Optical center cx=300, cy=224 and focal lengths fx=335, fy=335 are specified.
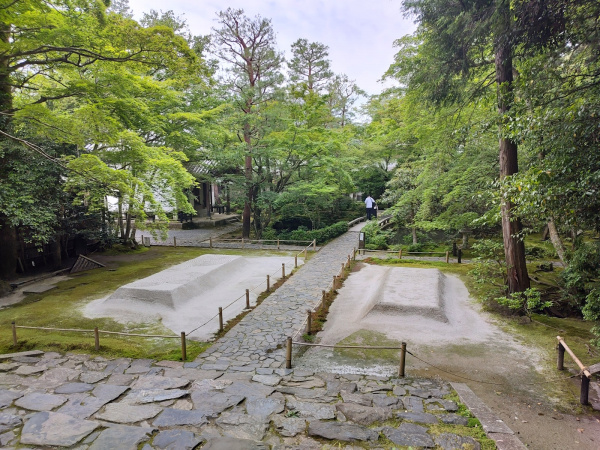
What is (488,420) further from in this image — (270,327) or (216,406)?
(270,327)

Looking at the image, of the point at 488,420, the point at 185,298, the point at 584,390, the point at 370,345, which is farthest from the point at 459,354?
the point at 185,298

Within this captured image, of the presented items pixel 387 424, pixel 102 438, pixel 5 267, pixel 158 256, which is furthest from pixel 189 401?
pixel 158 256

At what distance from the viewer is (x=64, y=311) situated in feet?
34.6

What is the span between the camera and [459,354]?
25.2 feet

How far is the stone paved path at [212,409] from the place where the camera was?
3.92 m

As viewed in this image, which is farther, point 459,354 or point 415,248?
point 415,248

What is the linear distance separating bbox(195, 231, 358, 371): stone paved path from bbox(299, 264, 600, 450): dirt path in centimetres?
86

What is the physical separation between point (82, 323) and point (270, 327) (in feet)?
17.8

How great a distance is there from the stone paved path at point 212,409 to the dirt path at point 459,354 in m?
0.92

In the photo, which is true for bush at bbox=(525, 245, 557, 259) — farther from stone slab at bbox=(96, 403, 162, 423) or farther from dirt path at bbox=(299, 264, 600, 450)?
stone slab at bbox=(96, 403, 162, 423)

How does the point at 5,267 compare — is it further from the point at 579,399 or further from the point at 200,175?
the point at 579,399

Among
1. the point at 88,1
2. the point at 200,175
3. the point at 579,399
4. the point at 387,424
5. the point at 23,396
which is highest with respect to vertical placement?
the point at 88,1

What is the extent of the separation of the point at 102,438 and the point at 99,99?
36.8 feet

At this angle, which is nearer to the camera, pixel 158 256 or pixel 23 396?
pixel 23 396
